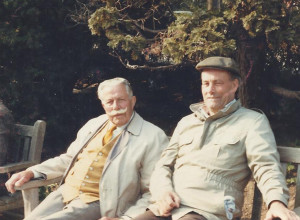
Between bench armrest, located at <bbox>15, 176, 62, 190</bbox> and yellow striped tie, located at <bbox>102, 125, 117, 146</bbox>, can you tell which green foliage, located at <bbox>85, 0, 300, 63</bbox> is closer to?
yellow striped tie, located at <bbox>102, 125, 117, 146</bbox>

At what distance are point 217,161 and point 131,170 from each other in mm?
679

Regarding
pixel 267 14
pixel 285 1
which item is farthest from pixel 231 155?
pixel 285 1

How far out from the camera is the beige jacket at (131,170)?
3725 millimetres

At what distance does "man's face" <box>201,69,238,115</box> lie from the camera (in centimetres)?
355

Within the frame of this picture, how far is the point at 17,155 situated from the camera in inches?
193

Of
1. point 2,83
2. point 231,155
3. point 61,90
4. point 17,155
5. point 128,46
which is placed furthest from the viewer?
point 61,90

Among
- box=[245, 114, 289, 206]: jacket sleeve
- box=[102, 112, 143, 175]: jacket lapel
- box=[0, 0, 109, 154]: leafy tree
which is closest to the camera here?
box=[245, 114, 289, 206]: jacket sleeve

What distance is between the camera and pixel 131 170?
3.75m

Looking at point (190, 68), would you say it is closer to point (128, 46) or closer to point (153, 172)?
point (128, 46)

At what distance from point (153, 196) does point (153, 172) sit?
191 mm

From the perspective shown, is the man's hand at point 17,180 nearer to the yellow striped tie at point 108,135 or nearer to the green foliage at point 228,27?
the yellow striped tie at point 108,135

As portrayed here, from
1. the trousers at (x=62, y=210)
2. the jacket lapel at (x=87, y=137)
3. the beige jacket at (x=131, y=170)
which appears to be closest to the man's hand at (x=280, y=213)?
the beige jacket at (x=131, y=170)

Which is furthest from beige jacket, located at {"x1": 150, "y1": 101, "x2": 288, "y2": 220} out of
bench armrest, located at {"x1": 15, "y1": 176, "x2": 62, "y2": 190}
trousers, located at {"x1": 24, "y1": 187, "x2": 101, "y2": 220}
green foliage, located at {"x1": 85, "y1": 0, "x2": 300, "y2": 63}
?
green foliage, located at {"x1": 85, "y1": 0, "x2": 300, "y2": 63}

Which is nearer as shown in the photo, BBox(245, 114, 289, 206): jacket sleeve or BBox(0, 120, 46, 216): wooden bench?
BBox(245, 114, 289, 206): jacket sleeve
